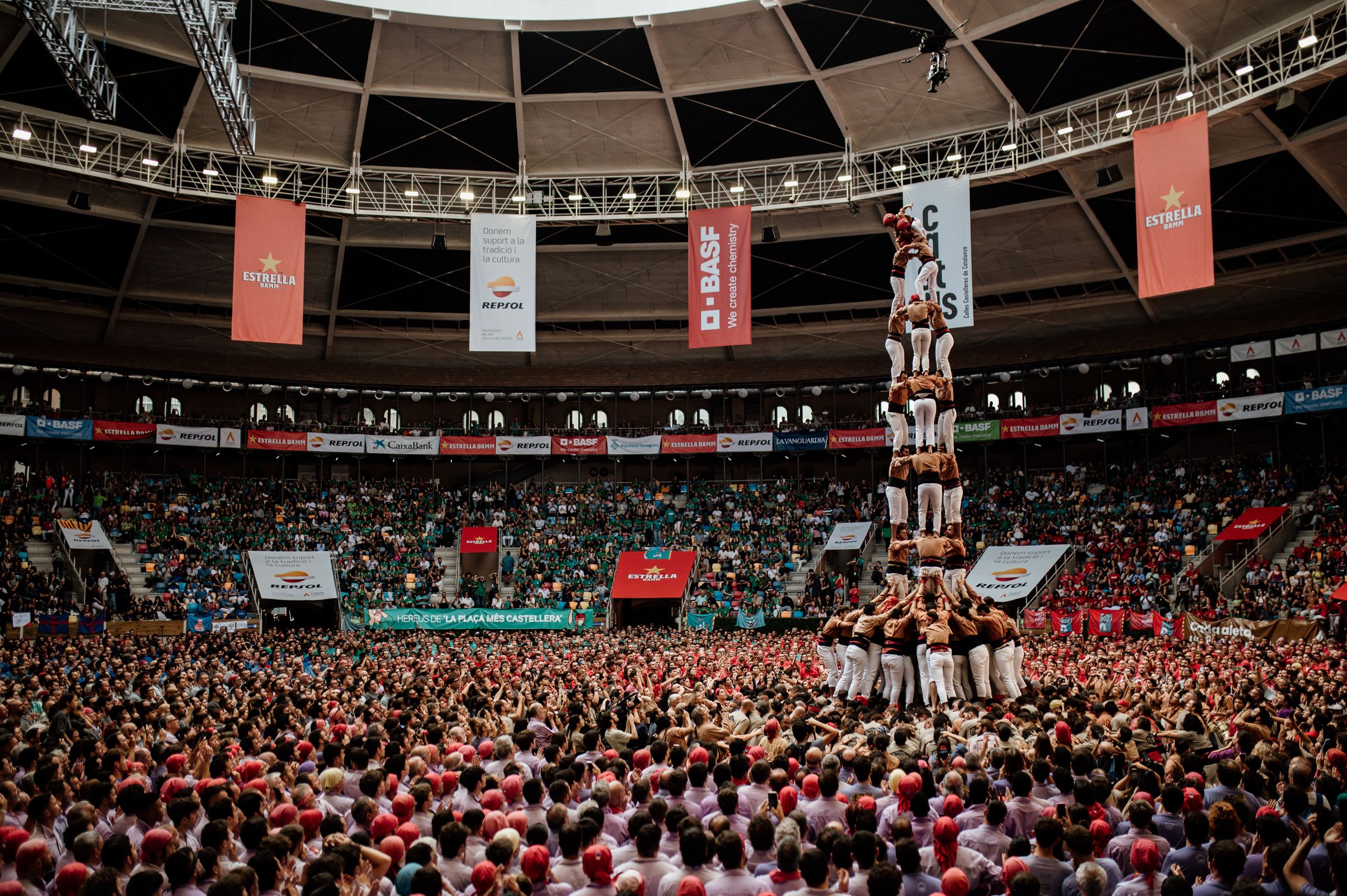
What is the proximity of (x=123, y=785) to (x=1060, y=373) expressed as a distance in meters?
45.5

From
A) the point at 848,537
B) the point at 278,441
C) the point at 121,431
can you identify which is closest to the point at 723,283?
the point at 848,537

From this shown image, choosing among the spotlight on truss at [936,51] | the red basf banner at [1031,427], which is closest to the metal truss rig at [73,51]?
the spotlight on truss at [936,51]

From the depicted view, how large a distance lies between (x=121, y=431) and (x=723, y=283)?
2898 centimetres

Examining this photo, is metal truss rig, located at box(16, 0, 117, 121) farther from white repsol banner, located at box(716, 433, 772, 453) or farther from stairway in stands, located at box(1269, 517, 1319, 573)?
stairway in stands, located at box(1269, 517, 1319, 573)

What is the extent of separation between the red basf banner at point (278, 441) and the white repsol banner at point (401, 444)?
292 centimetres

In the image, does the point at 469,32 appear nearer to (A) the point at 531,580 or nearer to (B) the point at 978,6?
(B) the point at 978,6

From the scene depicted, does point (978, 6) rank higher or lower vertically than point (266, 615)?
higher

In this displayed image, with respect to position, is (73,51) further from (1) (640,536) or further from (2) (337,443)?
(1) (640,536)

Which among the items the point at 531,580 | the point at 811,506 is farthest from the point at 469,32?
the point at 811,506

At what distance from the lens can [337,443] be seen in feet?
159

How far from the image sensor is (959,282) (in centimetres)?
2931

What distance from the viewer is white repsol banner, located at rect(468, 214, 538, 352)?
31625 mm

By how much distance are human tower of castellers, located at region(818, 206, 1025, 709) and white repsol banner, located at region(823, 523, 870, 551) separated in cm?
2414

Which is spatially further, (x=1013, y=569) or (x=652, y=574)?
(x=652, y=574)
